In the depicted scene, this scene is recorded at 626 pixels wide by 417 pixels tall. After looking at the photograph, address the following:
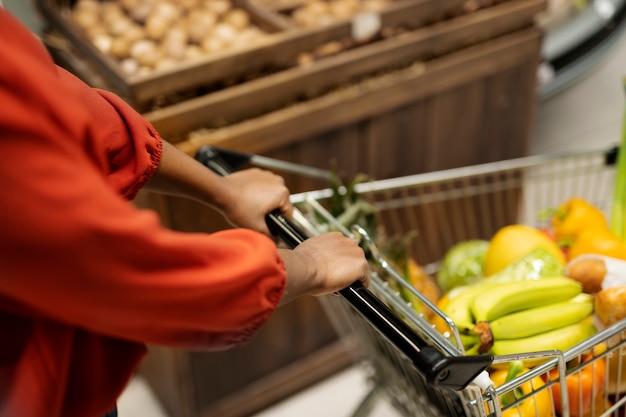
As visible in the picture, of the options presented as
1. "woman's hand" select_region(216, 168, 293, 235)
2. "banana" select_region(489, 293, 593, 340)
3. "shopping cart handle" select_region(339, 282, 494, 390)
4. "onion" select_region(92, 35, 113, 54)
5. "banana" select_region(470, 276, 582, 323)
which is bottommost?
"shopping cart handle" select_region(339, 282, 494, 390)

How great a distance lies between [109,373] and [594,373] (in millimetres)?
678

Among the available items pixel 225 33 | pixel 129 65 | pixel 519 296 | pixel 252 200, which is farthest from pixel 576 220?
pixel 129 65

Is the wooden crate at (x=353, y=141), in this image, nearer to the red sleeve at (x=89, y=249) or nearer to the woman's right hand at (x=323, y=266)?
the woman's right hand at (x=323, y=266)

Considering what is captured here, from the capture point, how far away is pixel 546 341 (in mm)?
1040

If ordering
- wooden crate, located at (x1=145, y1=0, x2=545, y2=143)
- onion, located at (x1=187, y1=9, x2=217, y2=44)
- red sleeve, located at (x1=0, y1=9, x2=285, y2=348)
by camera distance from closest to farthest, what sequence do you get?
1. red sleeve, located at (x1=0, y1=9, x2=285, y2=348)
2. wooden crate, located at (x1=145, y1=0, x2=545, y2=143)
3. onion, located at (x1=187, y1=9, x2=217, y2=44)

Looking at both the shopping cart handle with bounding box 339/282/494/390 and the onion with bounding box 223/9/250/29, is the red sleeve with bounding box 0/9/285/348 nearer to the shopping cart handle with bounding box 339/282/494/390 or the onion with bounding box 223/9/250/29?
the shopping cart handle with bounding box 339/282/494/390

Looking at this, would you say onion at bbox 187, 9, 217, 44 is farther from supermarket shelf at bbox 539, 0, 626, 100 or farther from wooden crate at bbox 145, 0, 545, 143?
supermarket shelf at bbox 539, 0, 626, 100

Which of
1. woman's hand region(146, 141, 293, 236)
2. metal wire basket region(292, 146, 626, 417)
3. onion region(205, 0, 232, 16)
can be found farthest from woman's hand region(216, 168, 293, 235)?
onion region(205, 0, 232, 16)

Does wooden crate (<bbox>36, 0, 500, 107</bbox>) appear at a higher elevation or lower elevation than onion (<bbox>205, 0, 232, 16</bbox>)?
lower

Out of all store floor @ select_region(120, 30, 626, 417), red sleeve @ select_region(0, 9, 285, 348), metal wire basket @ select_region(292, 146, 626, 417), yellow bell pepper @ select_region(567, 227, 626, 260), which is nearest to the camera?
red sleeve @ select_region(0, 9, 285, 348)

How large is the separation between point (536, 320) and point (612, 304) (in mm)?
109

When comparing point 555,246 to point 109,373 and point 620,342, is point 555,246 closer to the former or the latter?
point 620,342

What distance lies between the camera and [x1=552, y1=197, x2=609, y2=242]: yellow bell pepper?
125cm

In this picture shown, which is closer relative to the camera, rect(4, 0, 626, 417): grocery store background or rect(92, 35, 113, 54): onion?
rect(92, 35, 113, 54): onion
